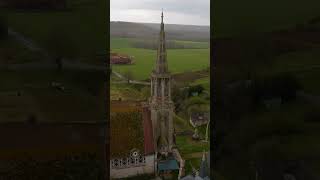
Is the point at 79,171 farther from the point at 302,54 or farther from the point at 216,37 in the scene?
the point at 302,54

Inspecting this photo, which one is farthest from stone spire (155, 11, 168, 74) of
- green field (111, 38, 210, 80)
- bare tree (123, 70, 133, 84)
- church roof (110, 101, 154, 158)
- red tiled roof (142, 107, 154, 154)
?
church roof (110, 101, 154, 158)

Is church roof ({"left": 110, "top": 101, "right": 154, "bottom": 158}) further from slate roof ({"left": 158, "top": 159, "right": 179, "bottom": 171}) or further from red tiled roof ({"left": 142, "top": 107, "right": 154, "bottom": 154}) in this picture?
slate roof ({"left": 158, "top": 159, "right": 179, "bottom": 171})

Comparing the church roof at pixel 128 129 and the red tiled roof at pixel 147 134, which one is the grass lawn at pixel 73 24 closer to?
the church roof at pixel 128 129

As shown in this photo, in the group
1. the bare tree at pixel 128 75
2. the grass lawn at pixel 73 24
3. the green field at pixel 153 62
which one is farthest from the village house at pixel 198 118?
the grass lawn at pixel 73 24

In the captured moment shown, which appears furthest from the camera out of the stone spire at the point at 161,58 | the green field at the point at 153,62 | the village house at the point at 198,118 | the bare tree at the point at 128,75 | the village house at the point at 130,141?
the village house at the point at 198,118

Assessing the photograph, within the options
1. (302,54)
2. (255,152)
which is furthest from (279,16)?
(255,152)

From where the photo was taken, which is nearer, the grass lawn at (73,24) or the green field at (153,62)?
the grass lawn at (73,24)

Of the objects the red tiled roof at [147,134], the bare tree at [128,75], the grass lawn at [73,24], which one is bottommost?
the red tiled roof at [147,134]

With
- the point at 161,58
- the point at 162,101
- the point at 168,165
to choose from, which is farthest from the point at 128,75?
the point at 168,165
